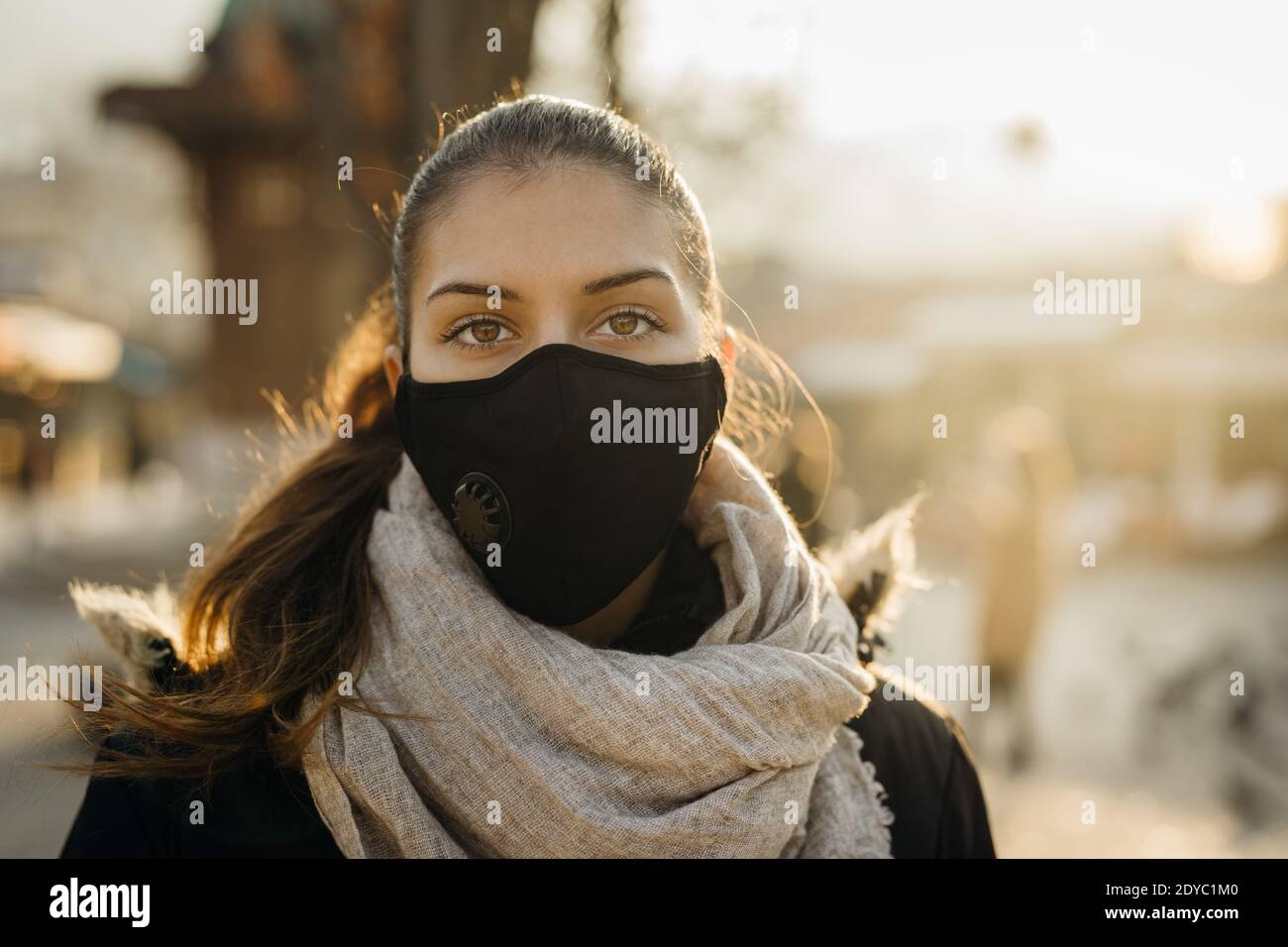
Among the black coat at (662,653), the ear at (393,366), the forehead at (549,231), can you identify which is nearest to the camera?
the black coat at (662,653)

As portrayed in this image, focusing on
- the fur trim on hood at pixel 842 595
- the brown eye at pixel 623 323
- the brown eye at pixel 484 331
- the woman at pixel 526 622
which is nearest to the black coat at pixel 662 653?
the woman at pixel 526 622

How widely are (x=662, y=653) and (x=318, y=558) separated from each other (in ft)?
2.09

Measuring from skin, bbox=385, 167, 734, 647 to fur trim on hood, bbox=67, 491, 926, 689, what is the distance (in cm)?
64

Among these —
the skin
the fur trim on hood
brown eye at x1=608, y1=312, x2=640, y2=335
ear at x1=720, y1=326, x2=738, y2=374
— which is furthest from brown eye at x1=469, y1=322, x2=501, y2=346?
the fur trim on hood

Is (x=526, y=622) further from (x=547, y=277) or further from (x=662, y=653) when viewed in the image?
(x=547, y=277)

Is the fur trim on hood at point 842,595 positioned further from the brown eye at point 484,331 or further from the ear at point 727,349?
the brown eye at point 484,331

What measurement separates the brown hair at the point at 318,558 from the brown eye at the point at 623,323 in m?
0.17

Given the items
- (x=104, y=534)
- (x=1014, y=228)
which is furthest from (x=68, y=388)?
(x=1014, y=228)

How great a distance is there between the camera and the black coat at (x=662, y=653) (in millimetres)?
1555

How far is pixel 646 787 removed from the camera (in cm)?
166

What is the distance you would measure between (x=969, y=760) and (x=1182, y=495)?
52.2 ft

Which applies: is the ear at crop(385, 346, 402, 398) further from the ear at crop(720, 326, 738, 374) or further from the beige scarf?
the ear at crop(720, 326, 738, 374)

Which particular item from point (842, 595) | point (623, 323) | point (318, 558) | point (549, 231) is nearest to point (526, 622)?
point (318, 558)
